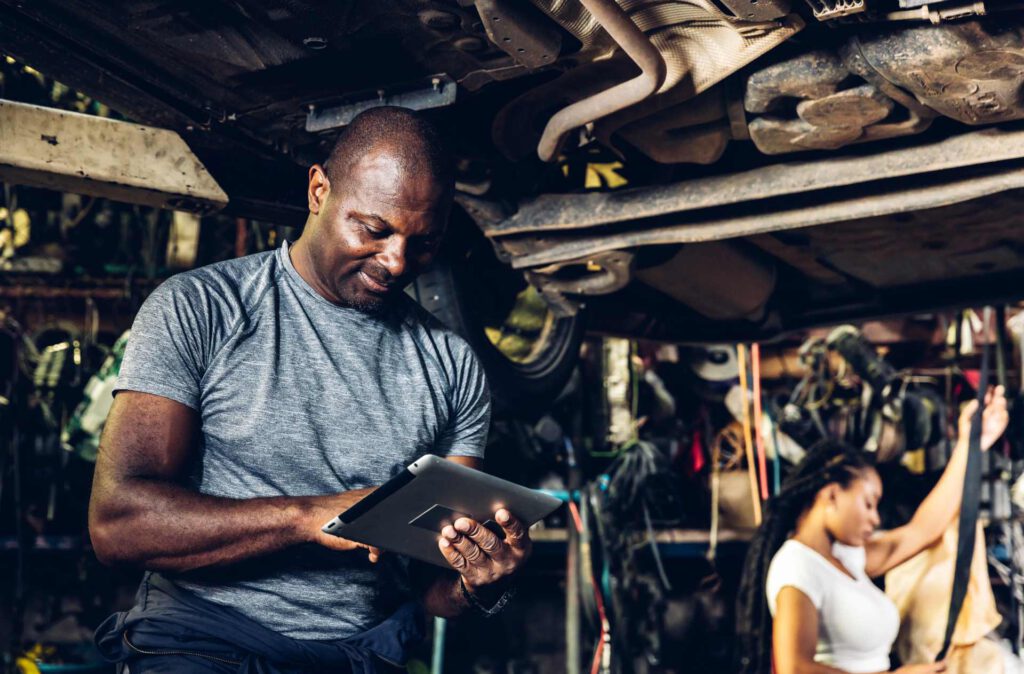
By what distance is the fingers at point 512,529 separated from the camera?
78.6 inches

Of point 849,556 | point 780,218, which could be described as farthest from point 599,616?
point 780,218

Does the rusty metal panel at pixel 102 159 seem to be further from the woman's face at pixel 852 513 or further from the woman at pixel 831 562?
the woman's face at pixel 852 513

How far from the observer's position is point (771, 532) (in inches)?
189

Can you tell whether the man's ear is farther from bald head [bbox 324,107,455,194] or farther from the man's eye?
the man's eye

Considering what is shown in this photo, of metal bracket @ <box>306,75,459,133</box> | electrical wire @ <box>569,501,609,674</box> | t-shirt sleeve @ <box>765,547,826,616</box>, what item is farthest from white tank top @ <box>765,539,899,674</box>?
metal bracket @ <box>306,75,459,133</box>

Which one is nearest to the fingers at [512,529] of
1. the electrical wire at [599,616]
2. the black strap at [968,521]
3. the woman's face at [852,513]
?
the black strap at [968,521]

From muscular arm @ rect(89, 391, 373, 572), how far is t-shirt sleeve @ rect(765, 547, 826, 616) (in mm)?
2788

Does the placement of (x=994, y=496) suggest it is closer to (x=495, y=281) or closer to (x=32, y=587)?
(x=495, y=281)

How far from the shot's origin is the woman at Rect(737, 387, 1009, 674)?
13.7ft

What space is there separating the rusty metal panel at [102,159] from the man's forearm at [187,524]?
3.78 feet

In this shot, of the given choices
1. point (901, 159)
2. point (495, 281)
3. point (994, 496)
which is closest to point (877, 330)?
point (994, 496)

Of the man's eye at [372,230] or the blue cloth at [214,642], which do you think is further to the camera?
the man's eye at [372,230]

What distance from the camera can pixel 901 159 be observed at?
8.87ft

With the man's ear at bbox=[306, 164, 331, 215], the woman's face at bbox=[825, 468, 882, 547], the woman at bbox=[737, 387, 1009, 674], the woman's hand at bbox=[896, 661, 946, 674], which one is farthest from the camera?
the woman's face at bbox=[825, 468, 882, 547]
